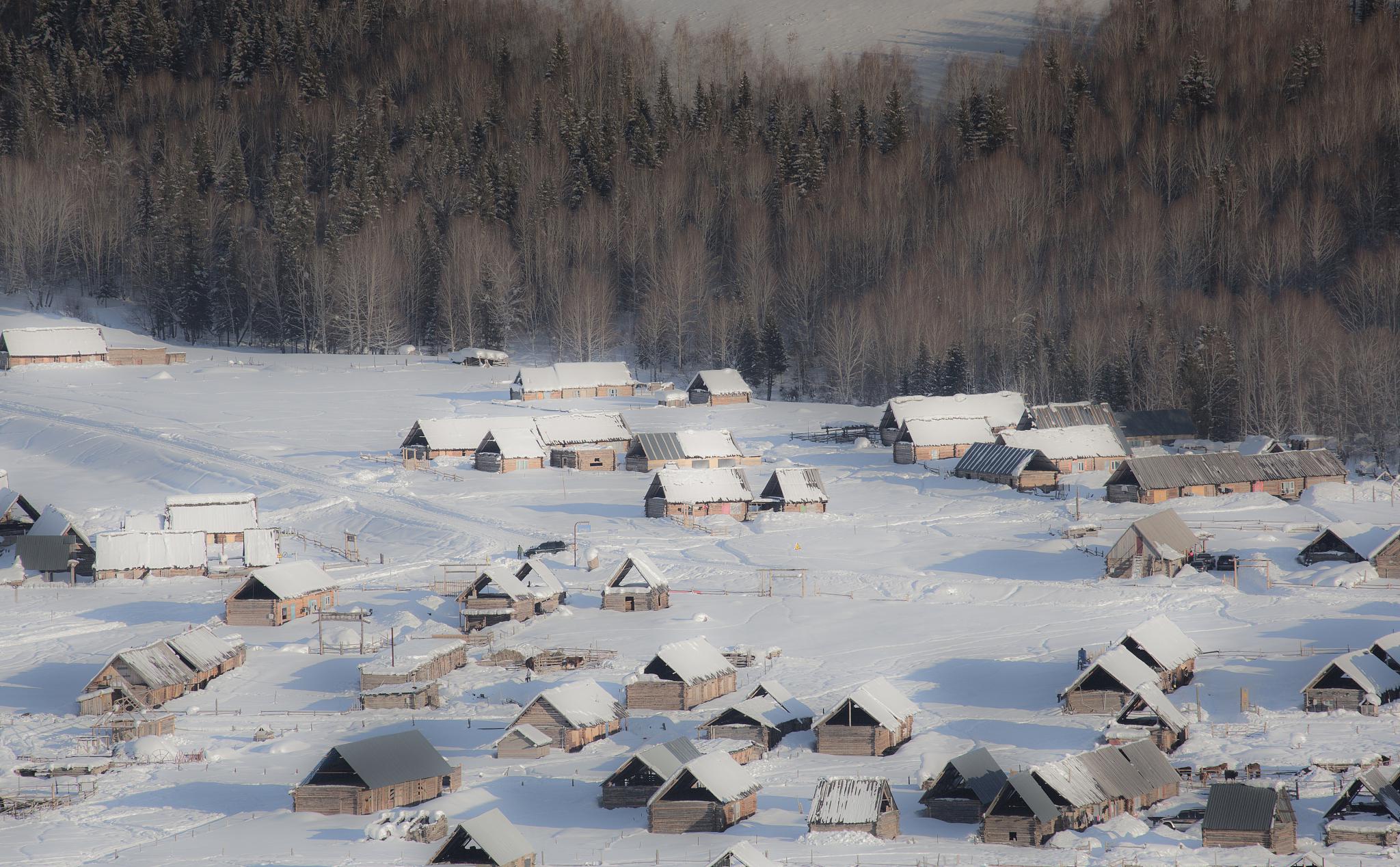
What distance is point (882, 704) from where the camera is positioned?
34594mm

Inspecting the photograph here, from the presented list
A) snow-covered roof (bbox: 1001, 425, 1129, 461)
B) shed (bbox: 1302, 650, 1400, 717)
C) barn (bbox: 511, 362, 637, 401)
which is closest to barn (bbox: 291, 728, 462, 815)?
shed (bbox: 1302, 650, 1400, 717)

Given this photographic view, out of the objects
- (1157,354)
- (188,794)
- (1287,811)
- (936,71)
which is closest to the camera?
(1287,811)

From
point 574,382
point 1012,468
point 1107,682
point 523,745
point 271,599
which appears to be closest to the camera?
point 523,745

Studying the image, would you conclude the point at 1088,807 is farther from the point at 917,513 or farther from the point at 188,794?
the point at 917,513

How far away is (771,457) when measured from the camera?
2667 inches

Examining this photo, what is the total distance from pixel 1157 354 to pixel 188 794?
61696 millimetres

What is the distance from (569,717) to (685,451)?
1276 inches

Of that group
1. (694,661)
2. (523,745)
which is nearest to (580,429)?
(694,661)

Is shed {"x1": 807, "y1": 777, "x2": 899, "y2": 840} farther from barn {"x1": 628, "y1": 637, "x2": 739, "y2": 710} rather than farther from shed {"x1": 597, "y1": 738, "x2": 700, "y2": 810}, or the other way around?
barn {"x1": 628, "y1": 637, "x2": 739, "y2": 710}

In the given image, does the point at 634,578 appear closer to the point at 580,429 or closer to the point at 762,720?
the point at 762,720

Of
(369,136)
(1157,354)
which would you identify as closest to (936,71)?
(369,136)

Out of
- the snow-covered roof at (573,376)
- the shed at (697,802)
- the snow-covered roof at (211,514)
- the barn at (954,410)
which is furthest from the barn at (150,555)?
the snow-covered roof at (573,376)

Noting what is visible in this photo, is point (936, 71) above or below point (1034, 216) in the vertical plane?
above

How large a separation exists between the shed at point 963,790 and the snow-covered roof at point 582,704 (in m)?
8.07
